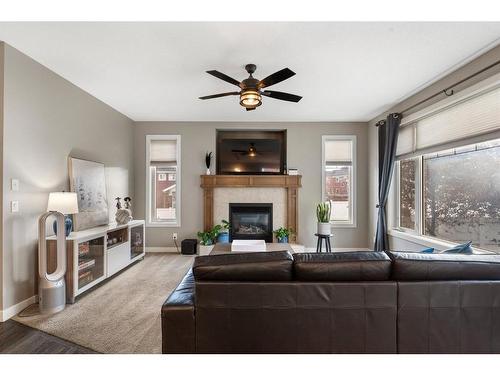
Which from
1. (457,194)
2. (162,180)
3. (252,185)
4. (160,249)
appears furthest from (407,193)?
(160,249)

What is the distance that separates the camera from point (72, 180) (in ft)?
11.5

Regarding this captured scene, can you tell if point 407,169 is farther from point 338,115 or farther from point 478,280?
point 478,280

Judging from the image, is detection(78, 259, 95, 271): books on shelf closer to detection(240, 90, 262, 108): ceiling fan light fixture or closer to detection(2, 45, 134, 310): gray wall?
detection(2, 45, 134, 310): gray wall

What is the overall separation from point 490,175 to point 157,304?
381cm

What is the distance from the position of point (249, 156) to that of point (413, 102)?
2.88 meters

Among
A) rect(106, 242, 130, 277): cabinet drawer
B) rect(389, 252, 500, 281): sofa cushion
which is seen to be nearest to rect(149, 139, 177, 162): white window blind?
rect(106, 242, 130, 277): cabinet drawer

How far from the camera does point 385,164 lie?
4.54m

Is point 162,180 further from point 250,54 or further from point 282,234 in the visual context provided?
point 250,54

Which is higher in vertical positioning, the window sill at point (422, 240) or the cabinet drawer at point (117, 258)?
the window sill at point (422, 240)

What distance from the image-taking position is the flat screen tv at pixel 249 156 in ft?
17.9

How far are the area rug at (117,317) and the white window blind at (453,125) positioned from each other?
3.68m

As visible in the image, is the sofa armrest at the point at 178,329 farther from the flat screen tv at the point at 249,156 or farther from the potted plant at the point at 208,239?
the flat screen tv at the point at 249,156

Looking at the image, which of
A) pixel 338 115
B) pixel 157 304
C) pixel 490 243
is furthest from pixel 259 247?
pixel 338 115

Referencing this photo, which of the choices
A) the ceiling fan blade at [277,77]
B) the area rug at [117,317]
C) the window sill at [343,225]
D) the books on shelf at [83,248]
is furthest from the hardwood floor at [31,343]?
the window sill at [343,225]
